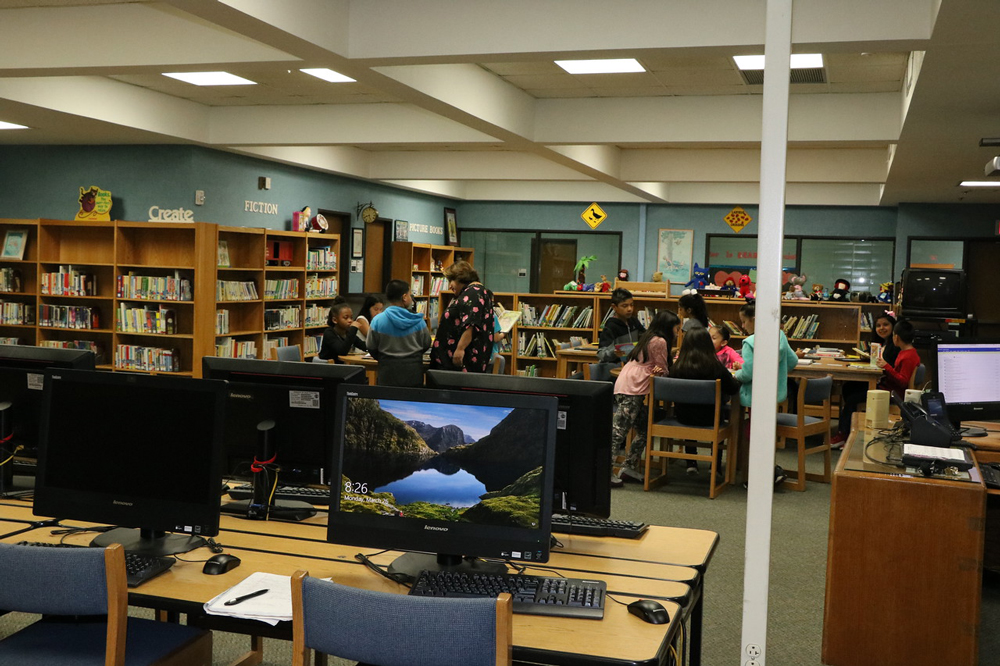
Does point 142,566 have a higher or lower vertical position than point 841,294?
lower

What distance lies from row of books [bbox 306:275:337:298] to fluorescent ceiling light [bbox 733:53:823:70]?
5.41 m

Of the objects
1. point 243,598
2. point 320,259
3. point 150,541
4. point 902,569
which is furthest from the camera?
point 320,259

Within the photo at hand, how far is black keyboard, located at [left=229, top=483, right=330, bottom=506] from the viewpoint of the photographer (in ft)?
10.3

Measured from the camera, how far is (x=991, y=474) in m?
3.78

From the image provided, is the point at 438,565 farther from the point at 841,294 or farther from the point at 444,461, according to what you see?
the point at 841,294

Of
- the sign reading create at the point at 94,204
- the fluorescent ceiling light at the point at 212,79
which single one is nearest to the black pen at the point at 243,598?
the fluorescent ceiling light at the point at 212,79

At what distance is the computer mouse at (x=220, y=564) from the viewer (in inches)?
93.1

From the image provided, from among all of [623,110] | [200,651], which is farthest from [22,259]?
[200,651]

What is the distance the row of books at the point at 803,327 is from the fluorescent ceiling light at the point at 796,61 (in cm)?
411

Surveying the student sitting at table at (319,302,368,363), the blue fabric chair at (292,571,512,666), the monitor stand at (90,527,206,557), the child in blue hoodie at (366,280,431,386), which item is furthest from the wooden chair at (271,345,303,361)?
the blue fabric chair at (292,571,512,666)

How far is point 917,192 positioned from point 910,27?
7.64 m

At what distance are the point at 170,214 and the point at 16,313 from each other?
178cm

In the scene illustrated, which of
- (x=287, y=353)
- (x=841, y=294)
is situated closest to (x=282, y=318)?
(x=287, y=353)

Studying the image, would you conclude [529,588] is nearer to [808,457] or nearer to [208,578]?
[208,578]
